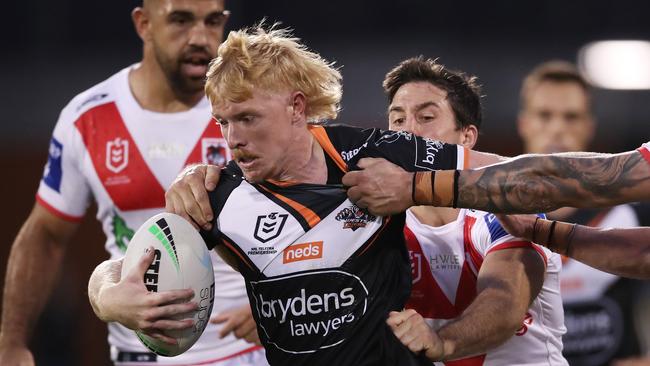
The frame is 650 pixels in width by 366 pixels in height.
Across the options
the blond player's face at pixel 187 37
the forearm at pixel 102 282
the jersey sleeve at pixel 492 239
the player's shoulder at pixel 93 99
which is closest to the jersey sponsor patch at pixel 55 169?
the player's shoulder at pixel 93 99

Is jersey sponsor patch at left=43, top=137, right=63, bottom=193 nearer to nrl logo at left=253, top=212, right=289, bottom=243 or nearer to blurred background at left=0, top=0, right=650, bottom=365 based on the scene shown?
nrl logo at left=253, top=212, right=289, bottom=243

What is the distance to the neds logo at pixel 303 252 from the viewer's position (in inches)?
155

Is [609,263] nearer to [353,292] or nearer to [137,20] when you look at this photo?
[353,292]

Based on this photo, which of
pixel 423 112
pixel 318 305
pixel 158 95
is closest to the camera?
pixel 318 305

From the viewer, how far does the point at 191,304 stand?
→ 12.4 ft

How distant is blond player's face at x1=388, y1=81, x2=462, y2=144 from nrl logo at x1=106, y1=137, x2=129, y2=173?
5.62 feet

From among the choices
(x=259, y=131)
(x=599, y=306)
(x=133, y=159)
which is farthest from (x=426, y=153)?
(x=599, y=306)

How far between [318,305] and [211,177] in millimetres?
630

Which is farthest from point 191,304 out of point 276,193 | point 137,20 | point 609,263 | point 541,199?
point 137,20

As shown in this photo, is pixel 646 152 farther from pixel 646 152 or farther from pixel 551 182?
pixel 551 182

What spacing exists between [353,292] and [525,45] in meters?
10.1

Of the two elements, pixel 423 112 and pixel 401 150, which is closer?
pixel 401 150

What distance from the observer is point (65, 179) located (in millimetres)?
5934

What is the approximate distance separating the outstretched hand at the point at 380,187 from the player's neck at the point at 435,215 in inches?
24.3
